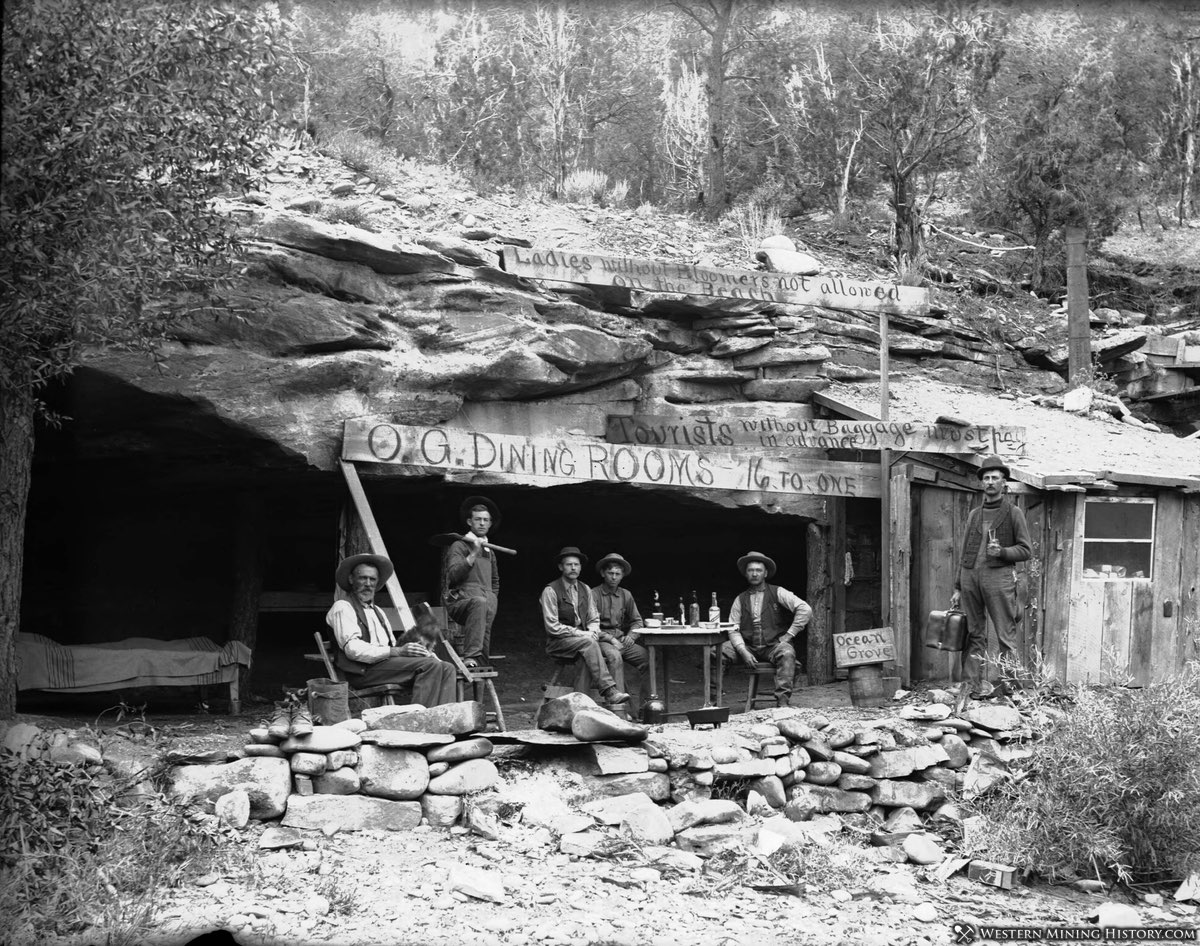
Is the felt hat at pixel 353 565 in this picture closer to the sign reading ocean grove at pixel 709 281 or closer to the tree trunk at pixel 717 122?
the sign reading ocean grove at pixel 709 281

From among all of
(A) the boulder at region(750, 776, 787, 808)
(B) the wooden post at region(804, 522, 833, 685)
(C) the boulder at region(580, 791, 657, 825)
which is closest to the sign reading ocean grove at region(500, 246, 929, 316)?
(B) the wooden post at region(804, 522, 833, 685)

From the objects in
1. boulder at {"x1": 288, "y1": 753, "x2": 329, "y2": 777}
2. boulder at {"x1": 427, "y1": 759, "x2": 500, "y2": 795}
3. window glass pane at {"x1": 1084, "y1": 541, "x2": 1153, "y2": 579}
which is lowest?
boulder at {"x1": 427, "y1": 759, "x2": 500, "y2": 795}

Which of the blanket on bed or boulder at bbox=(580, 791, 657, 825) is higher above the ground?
the blanket on bed

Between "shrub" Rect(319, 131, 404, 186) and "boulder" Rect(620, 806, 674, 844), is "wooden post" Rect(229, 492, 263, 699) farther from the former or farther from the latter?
"boulder" Rect(620, 806, 674, 844)

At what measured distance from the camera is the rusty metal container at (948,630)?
1078 cm

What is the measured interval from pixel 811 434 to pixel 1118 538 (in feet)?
8.97

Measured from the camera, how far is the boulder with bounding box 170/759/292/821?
7434 millimetres

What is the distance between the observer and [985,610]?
34.9 ft

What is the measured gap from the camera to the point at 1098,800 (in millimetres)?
8586

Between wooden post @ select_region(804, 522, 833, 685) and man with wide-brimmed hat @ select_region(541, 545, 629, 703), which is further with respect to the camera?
wooden post @ select_region(804, 522, 833, 685)

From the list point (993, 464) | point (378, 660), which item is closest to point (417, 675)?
point (378, 660)

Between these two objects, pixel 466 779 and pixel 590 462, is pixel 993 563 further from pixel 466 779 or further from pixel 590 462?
pixel 466 779

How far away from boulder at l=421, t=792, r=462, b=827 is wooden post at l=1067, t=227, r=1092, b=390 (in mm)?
10222

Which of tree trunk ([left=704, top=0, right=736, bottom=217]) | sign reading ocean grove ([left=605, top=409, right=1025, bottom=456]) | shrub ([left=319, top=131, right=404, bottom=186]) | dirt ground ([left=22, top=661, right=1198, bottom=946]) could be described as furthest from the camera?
tree trunk ([left=704, top=0, right=736, bottom=217])
